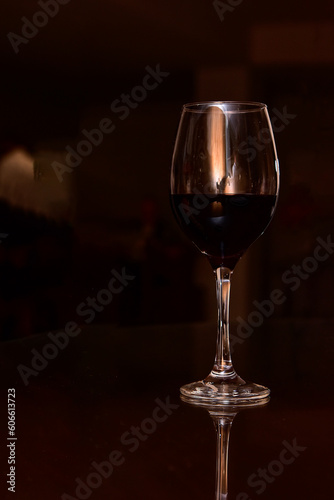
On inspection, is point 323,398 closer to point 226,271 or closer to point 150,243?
point 226,271

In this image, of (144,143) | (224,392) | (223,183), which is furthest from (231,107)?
(144,143)

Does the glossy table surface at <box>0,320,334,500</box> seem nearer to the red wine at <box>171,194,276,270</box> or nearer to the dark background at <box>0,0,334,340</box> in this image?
the red wine at <box>171,194,276,270</box>

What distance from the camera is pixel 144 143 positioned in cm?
271

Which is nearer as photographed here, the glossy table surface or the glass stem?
the glossy table surface

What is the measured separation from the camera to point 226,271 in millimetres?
464

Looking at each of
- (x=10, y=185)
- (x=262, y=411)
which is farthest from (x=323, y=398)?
(x=10, y=185)

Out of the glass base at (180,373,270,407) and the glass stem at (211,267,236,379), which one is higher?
the glass stem at (211,267,236,379)

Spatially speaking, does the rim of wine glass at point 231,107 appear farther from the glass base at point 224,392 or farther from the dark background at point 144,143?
the dark background at point 144,143

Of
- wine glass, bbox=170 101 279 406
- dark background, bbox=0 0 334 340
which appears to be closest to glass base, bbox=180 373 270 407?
wine glass, bbox=170 101 279 406

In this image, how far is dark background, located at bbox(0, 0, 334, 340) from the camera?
8.39ft

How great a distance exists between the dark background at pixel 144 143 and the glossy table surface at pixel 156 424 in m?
1.99

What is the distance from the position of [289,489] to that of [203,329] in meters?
0.35

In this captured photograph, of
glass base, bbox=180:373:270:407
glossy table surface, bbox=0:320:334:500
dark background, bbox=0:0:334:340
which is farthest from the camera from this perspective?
dark background, bbox=0:0:334:340

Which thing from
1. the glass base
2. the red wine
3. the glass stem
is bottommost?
the glass base
